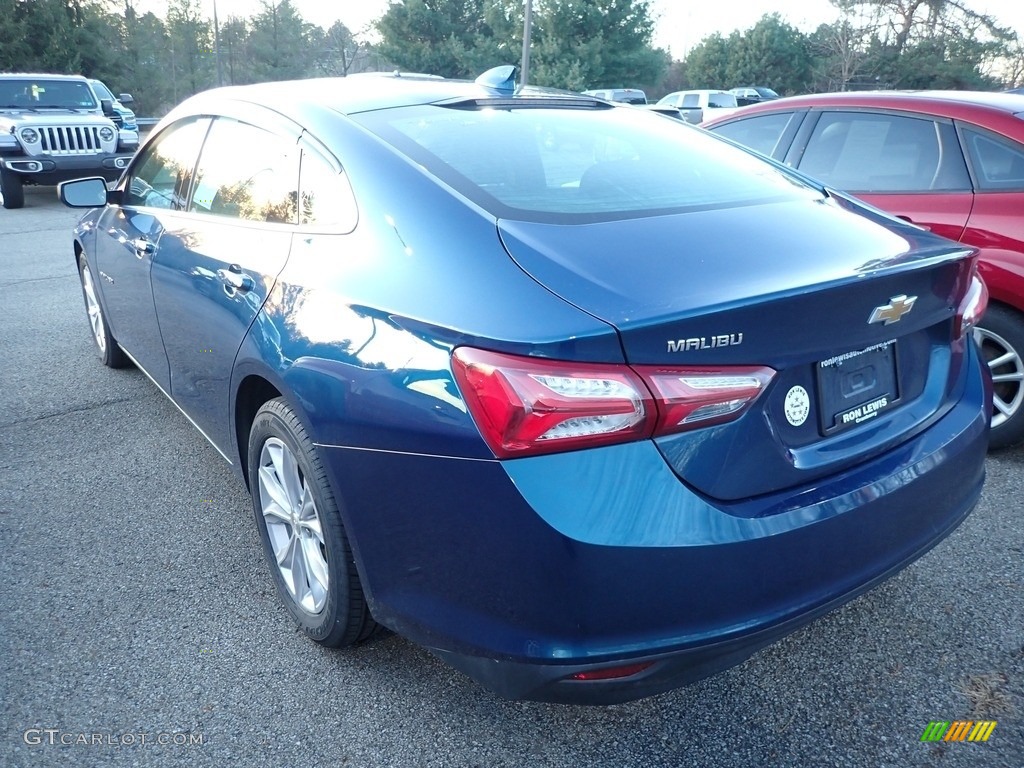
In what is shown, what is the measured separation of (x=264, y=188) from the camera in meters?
2.74

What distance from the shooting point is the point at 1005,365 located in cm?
377

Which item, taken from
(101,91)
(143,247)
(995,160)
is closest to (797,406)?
(995,160)

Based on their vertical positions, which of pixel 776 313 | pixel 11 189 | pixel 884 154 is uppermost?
pixel 884 154

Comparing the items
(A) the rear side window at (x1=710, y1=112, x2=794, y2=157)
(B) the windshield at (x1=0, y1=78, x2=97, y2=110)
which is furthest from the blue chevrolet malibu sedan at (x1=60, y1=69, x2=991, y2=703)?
(B) the windshield at (x1=0, y1=78, x2=97, y2=110)

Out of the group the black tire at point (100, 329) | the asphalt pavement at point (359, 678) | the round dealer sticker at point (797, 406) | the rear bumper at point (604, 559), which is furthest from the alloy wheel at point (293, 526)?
the black tire at point (100, 329)

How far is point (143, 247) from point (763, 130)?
11.1 feet

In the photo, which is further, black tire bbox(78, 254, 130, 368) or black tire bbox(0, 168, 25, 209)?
black tire bbox(0, 168, 25, 209)

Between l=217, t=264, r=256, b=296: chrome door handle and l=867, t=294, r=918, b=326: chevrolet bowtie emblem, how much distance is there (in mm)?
1704

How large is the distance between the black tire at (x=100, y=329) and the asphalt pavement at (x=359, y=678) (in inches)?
60.6

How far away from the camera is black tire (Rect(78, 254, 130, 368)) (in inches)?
187

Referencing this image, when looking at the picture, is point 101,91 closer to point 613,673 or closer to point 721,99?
point 613,673

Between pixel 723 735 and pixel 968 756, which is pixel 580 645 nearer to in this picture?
pixel 723 735

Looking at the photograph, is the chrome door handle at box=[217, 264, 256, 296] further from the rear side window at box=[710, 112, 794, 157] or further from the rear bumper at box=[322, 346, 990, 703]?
the rear side window at box=[710, 112, 794, 157]

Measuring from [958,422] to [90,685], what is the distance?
2508mm
